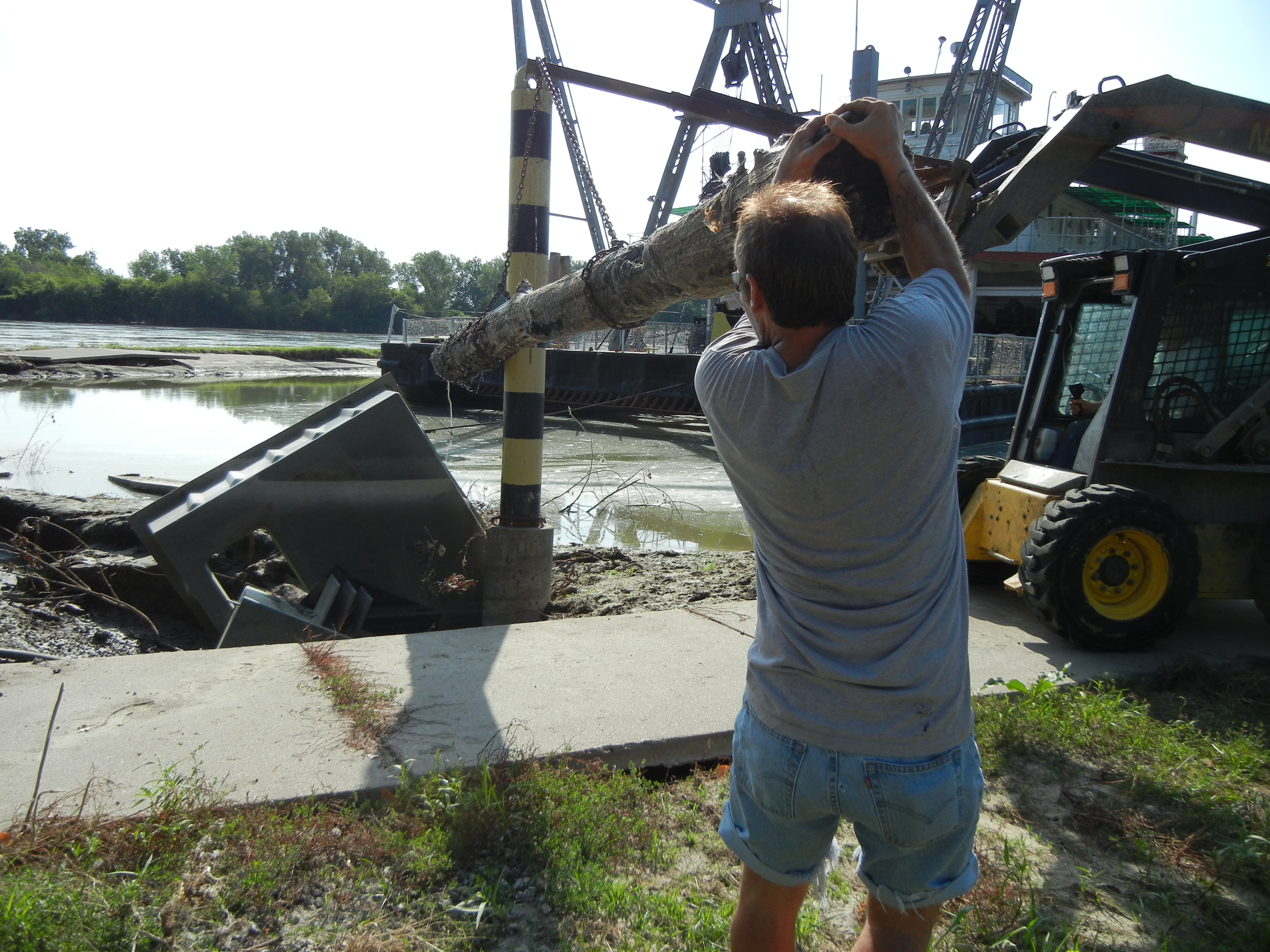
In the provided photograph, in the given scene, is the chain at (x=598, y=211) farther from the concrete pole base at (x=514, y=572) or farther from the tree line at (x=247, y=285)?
the tree line at (x=247, y=285)

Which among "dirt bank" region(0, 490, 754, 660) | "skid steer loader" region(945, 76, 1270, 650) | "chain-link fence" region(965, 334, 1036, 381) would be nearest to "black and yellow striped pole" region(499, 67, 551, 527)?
"dirt bank" region(0, 490, 754, 660)

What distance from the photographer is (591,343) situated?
24.2 metres

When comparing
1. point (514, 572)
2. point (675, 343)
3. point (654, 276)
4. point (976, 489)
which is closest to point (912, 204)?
point (654, 276)

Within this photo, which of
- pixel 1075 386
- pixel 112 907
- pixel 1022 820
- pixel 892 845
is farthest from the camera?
pixel 1075 386

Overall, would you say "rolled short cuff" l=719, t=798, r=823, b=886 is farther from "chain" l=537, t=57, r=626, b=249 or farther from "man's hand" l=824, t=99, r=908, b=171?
"chain" l=537, t=57, r=626, b=249

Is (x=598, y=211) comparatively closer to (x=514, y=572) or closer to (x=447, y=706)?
(x=514, y=572)

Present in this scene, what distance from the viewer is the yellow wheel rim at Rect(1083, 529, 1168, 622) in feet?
15.7

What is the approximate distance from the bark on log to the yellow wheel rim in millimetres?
2709

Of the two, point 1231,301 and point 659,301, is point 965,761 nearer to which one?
point 659,301

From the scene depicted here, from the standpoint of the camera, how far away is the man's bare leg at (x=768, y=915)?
179 centimetres

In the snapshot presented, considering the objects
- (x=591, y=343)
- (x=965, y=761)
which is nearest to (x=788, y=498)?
(x=965, y=761)

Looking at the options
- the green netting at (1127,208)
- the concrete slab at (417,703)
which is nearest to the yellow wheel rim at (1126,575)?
the concrete slab at (417,703)

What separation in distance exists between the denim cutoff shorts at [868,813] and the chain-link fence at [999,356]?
1835 cm

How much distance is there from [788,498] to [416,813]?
1709 mm
